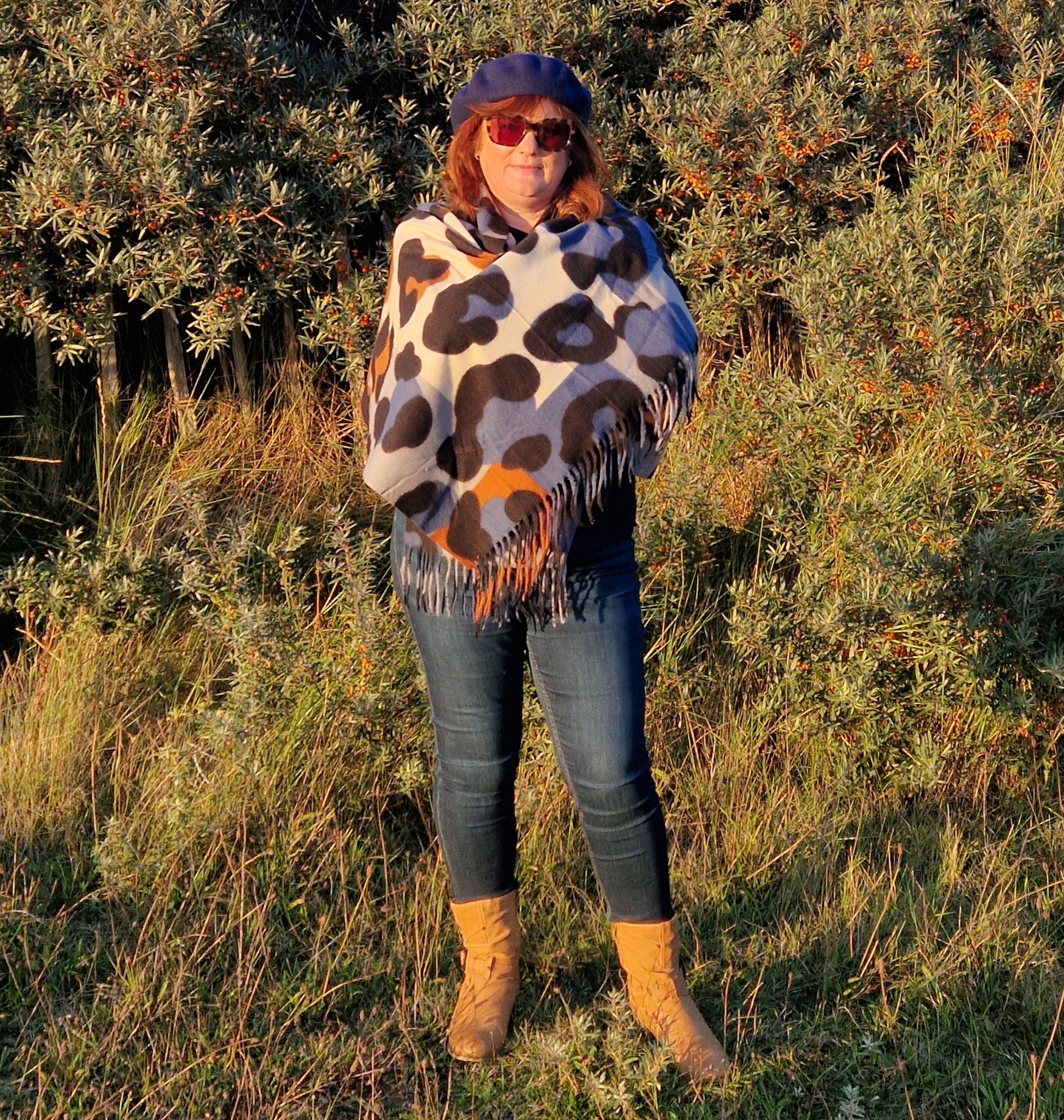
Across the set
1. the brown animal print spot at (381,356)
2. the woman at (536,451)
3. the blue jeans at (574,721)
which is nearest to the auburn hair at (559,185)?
the woman at (536,451)

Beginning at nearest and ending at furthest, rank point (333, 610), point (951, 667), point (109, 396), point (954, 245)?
point (951, 667) < point (954, 245) < point (333, 610) < point (109, 396)

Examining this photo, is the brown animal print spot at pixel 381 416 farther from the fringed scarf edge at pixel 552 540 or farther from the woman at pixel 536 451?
the fringed scarf edge at pixel 552 540

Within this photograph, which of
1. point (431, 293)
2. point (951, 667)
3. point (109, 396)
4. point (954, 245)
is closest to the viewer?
point (431, 293)

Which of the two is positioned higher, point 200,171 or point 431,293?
point 200,171

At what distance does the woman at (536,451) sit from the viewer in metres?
2.58

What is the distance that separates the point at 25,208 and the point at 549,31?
7.48 feet

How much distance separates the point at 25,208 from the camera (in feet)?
14.8

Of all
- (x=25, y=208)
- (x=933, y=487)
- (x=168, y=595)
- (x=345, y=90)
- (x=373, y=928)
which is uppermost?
(x=345, y=90)

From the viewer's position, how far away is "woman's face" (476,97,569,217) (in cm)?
264

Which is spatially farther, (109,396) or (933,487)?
(109,396)

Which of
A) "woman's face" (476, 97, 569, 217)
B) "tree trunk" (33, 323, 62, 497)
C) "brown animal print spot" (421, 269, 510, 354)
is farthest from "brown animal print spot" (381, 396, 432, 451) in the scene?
"tree trunk" (33, 323, 62, 497)

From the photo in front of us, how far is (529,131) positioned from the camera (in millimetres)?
2639

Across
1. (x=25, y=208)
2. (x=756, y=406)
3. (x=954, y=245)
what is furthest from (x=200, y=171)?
(x=954, y=245)

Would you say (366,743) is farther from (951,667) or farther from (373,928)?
(951,667)
